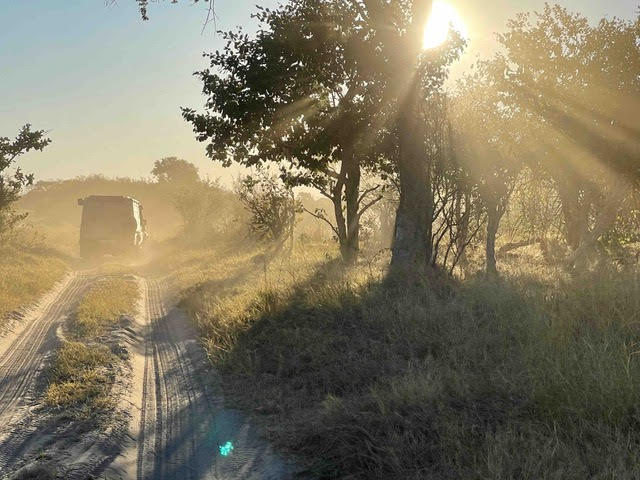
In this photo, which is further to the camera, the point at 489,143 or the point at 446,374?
the point at 489,143

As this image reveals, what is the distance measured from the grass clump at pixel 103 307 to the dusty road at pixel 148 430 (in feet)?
2.51

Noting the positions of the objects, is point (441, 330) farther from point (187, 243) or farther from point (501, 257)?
point (187, 243)

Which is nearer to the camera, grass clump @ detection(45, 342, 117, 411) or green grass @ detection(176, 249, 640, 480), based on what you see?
green grass @ detection(176, 249, 640, 480)

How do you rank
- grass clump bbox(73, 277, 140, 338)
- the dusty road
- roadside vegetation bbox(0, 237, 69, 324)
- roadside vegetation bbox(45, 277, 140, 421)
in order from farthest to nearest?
roadside vegetation bbox(0, 237, 69, 324) < grass clump bbox(73, 277, 140, 338) < roadside vegetation bbox(45, 277, 140, 421) < the dusty road

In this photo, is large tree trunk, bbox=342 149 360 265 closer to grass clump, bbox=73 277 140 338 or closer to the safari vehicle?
grass clump, bbox=73 277 140 338

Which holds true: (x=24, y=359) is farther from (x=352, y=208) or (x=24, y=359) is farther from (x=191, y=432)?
(x=352, y=208)

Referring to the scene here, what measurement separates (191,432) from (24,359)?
146 inches

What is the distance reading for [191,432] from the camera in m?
5.14

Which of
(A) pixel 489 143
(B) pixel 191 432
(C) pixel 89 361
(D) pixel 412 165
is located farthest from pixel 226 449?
(A) pixel 489 143

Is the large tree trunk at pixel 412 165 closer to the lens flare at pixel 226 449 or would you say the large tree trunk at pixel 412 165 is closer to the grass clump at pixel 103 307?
the grass clump at pixel 103 307

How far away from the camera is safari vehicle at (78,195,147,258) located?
24016mm

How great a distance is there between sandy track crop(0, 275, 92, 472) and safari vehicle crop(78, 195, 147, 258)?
11243 mm

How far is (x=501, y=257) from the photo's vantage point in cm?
1669

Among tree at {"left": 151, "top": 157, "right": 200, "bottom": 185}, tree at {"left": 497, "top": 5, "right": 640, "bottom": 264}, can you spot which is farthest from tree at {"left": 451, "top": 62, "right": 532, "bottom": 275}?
tree at {"left": 151, "top": 157, "right": 200, "bottom": 185}
